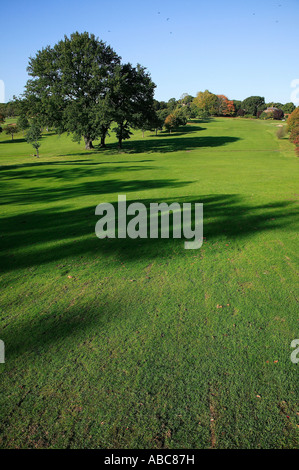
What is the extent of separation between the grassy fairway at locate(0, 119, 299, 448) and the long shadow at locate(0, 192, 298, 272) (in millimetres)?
69

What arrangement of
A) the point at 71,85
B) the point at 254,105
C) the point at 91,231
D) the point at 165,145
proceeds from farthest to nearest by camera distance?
1. the point at 254,105
2. the point at 165,145
3. the point at 71,85
4. the point at 91,231

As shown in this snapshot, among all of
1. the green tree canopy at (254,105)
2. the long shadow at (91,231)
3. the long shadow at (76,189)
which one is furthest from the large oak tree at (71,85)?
the green tree canopy at (254,105)

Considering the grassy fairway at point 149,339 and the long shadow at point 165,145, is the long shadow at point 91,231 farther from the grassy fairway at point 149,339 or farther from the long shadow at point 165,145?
the long shadow at point 165,145

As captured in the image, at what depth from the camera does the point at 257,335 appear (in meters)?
4.46

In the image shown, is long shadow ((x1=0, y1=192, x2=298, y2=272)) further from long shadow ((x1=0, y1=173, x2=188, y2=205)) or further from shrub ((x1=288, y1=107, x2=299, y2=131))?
shrub ((x1=288, y1=107, x2=299, y2=131))

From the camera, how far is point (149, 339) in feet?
14.5

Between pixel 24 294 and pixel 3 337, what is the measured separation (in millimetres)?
1348

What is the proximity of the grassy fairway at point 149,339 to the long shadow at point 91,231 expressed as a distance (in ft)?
0.23

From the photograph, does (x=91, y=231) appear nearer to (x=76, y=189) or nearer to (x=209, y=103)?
(x=76, y=189)

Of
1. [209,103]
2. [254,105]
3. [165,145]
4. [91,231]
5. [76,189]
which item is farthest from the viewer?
[254,105]

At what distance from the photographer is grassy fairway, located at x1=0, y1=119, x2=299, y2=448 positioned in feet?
10.4

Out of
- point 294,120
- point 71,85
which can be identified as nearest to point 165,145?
point 71,85

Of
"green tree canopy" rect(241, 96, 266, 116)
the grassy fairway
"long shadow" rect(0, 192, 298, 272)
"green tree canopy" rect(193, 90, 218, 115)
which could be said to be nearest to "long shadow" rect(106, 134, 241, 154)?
"long shadow" rect(0, 192, 298, 272)

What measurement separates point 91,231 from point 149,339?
5432mm
